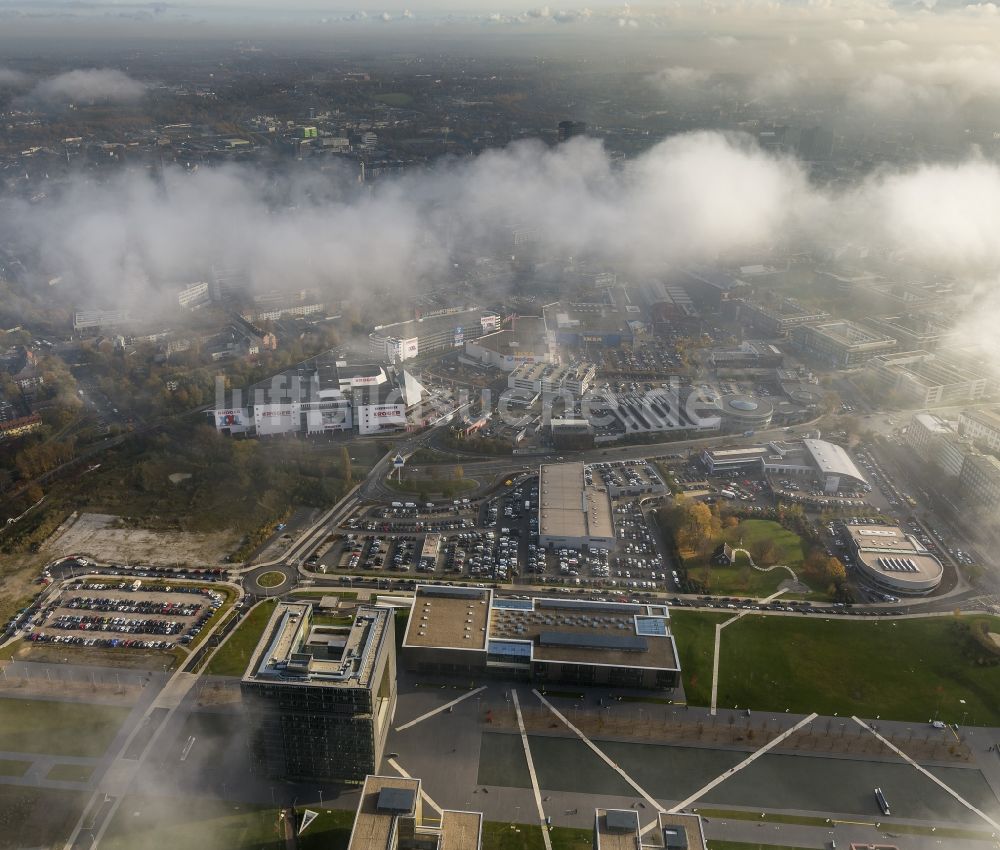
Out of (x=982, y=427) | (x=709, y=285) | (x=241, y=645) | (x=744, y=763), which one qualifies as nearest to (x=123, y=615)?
(x=241, y=645)

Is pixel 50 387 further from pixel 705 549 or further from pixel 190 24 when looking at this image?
pixel 190 24

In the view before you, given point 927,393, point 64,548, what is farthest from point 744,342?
point 64,548

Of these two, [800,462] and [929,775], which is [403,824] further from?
[800,462]

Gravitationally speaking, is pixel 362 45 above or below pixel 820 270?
above

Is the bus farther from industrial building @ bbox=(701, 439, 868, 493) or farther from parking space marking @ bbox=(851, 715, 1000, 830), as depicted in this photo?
industrial building @ bbox=(701, 439, 868, 493)

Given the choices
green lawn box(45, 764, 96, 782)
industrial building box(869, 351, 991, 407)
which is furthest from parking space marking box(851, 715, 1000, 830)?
industrial building box(869, 351, 991, 407)

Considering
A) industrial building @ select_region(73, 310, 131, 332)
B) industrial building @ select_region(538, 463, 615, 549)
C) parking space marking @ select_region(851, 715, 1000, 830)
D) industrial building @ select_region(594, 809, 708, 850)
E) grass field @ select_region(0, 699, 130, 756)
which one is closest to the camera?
industrial building @ select_region(594, 809, 708, 850)
